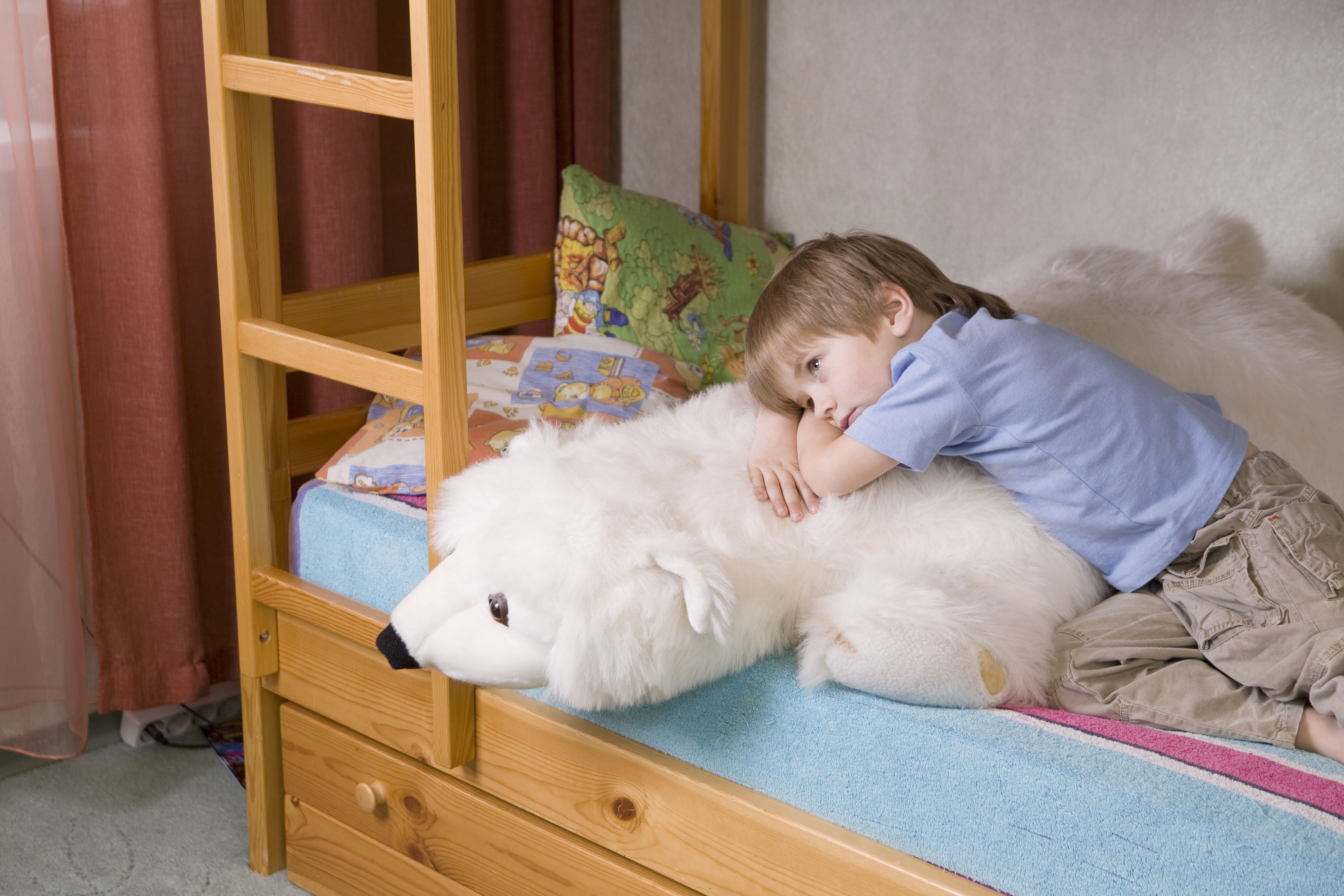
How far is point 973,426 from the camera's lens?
3.82ft

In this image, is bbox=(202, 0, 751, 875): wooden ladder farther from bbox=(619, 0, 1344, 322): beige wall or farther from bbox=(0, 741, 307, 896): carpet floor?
bbox=(619, 0, 1344, 322): beige wall

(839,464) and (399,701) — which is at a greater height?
(839,464)

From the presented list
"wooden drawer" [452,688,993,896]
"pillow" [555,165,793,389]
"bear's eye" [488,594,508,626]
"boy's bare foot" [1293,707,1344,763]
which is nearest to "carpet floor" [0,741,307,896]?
"wooden drawer" [452,688,993,896]

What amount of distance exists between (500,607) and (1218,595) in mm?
710

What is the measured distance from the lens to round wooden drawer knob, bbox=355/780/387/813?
149cm

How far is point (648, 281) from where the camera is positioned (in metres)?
1.96

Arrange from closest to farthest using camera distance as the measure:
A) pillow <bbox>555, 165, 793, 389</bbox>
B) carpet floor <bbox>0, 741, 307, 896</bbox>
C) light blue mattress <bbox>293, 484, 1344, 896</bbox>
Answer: light blue mattress <bbox>293, 484, 1344, 896</bbox>
carpet floor <bbox>0, 741, 307, 896</bbox>
pillow <bbox>555, 165, 793, 389</bbox>

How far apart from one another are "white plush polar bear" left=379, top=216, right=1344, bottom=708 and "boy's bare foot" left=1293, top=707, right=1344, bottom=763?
0.74ft

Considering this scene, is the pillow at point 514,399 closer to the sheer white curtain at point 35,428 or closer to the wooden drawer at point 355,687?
the wooden drawer at point 355,687

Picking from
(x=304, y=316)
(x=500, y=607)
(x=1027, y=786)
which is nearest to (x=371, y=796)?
(x=500, y=607)

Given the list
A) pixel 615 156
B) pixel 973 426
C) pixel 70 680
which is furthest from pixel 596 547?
pixel 615 156

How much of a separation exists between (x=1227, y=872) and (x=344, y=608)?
3.36 feet

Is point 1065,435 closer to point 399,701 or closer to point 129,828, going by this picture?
point 399,701

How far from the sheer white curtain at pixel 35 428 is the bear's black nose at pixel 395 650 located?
85 centimetres
